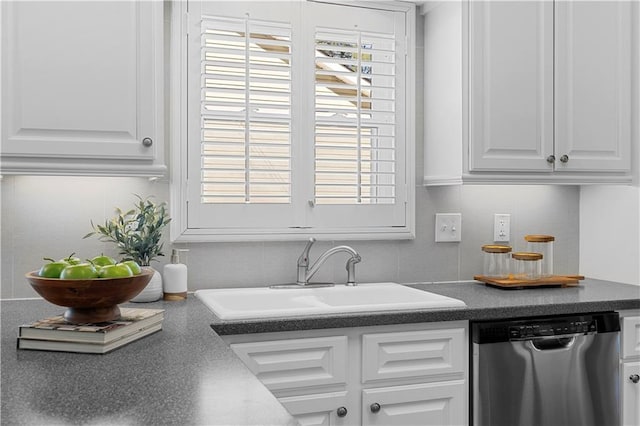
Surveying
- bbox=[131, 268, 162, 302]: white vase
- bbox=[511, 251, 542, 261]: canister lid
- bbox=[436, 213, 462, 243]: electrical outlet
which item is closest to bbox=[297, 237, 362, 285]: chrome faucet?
bbox=[436, 213, 462, 243]: electrical outlet

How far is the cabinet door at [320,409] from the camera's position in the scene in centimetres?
205

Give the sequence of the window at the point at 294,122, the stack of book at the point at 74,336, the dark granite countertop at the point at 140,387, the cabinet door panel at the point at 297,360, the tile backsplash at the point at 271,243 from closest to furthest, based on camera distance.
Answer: the dark granite countertop at the point at 140,387, the stack of book at the point at 74,336, the cabinet door panel at the point at 297,360, the tile backsplash at the point at 271,243, the window at the point at 294,122

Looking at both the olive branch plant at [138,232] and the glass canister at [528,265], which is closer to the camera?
the olive branch plant at [138,232]

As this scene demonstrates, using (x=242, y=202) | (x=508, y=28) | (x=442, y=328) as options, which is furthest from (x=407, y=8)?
(x=442, y=328)

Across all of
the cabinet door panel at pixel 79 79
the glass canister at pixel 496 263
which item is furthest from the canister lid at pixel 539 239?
the cabinet door panel at pixel 79 79

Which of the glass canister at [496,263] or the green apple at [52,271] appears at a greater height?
the green apple at [52,271]

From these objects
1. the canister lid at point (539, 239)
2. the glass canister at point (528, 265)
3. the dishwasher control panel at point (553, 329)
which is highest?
the canister lid at point (539, 239)

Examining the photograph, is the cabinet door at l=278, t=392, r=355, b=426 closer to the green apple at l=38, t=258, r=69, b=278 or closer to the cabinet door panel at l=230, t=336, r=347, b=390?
the cabinet door panel at l=230, t=336, r=347, b=390

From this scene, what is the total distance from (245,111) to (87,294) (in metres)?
1.26

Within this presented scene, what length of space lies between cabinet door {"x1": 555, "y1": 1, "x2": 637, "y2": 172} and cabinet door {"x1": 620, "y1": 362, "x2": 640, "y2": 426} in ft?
2.77

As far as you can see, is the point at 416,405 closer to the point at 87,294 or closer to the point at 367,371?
the point at 367,371

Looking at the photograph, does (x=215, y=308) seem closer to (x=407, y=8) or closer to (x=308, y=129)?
(x=308, y=129)

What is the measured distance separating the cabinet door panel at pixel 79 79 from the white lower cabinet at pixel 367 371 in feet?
2.65

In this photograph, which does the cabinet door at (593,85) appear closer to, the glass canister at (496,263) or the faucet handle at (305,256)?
the glass canister at (496,263)
